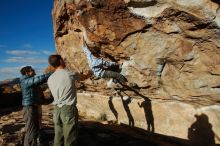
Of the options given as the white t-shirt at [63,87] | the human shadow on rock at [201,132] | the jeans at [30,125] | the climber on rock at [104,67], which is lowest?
the human shadow on rock at [201,132]

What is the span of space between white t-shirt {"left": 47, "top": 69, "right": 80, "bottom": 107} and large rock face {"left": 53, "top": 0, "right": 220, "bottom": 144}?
227 cm

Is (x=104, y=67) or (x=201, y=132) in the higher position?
(x=104, y=67)

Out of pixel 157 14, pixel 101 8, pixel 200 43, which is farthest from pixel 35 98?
pixel 200 43

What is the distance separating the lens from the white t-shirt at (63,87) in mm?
4527

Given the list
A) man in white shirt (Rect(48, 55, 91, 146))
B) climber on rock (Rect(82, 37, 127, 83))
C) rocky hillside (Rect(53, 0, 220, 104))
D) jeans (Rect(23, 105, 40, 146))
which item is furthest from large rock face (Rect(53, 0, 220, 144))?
jeans (Rect(23, 105, 40, 146))

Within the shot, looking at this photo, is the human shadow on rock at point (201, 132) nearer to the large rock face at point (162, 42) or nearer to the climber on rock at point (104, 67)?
the large rock face at point (162, 42)

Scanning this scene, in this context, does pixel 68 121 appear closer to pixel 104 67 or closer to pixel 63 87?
pixel 63 87

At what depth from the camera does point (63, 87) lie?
452 centimetres

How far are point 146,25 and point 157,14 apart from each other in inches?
18.2

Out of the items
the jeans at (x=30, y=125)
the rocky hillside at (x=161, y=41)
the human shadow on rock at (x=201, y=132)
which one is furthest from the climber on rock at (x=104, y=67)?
the jeans at (x=30, y=125)

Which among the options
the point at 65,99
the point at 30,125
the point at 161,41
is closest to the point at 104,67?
the point at 161,41

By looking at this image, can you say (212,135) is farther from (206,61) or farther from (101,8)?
(101,8)

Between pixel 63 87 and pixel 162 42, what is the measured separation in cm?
280

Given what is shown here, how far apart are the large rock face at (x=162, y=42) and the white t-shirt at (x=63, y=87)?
2.27 meters
